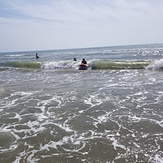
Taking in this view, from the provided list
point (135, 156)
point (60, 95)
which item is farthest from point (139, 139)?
point (60, 95)

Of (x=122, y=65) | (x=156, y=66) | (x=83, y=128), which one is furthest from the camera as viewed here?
(x=122, y=65)

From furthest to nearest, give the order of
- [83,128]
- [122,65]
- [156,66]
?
[122,65] → [156,66] → [83,128]

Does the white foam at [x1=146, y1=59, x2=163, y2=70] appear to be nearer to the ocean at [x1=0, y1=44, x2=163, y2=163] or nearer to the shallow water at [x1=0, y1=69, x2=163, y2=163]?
the ocean at [x1=0, y1=44, x2=163, y2=163]

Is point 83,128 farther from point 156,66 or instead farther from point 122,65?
point 122,65

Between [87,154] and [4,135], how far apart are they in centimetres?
310

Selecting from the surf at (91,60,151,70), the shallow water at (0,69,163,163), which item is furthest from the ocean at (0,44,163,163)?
the surf at (91,60,151,70)

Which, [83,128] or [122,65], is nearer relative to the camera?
[83,128]

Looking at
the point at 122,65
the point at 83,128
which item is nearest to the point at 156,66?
the point at 122,65

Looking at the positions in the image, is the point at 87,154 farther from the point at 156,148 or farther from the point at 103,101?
the point at 103,101

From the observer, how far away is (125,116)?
792cm

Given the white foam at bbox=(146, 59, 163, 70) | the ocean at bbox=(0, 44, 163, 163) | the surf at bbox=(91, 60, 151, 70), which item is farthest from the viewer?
the surf at bbox=(91, 60, 151, 70)

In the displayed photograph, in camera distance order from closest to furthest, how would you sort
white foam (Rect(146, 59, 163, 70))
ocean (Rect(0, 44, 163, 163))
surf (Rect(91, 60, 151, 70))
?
ocean (Rect(0, 44, 163, 163)) < white foam (Rect(146, 59, 163, 70)) < surf (Rect(91, 60, 151, 70))

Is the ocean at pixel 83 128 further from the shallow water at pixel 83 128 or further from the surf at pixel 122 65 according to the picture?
the surf at pixel 122 65

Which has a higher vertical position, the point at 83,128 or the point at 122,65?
the point at 122,65
